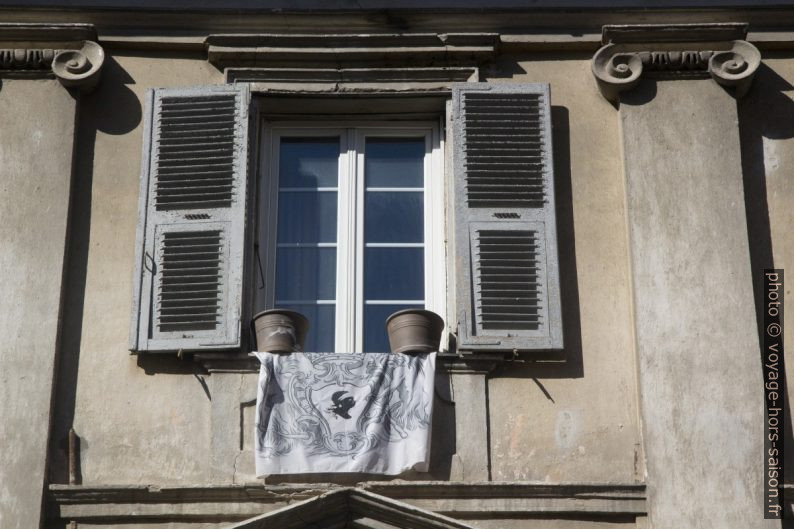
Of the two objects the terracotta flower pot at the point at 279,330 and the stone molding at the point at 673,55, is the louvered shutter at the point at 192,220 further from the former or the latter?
the stone molding at the point at 673,55

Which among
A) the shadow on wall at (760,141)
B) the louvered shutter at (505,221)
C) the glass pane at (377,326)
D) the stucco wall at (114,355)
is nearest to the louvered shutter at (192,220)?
the stucco wall at (114,355)

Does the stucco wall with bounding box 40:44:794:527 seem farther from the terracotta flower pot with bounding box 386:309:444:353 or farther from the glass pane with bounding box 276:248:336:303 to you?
the glass pane with bounding box 276:248:336:303

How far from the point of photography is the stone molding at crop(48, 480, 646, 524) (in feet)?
27.7

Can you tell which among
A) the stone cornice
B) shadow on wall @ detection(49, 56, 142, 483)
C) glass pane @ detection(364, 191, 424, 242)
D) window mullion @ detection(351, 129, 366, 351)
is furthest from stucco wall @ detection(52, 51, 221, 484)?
glass pane @ detection(364, 191, 424, 242)

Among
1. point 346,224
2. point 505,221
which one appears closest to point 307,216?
point 346,224

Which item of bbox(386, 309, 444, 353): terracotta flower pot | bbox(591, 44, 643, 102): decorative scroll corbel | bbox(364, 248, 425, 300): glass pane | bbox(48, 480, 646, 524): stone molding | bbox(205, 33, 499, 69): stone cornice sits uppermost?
bbox(205, 33, 499, 69): stone cornice

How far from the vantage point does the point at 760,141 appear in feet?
31.2

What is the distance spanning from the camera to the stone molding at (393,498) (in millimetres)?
8445

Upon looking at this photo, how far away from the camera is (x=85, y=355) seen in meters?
8.91

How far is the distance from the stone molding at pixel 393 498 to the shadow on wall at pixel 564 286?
23.0 inches

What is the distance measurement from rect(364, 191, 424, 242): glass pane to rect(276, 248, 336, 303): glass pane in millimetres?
279

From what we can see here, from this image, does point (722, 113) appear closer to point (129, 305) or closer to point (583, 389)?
point (583, 389)

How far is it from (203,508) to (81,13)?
3.18 metres

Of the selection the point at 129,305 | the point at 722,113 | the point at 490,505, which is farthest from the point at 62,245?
the point at 722,113
